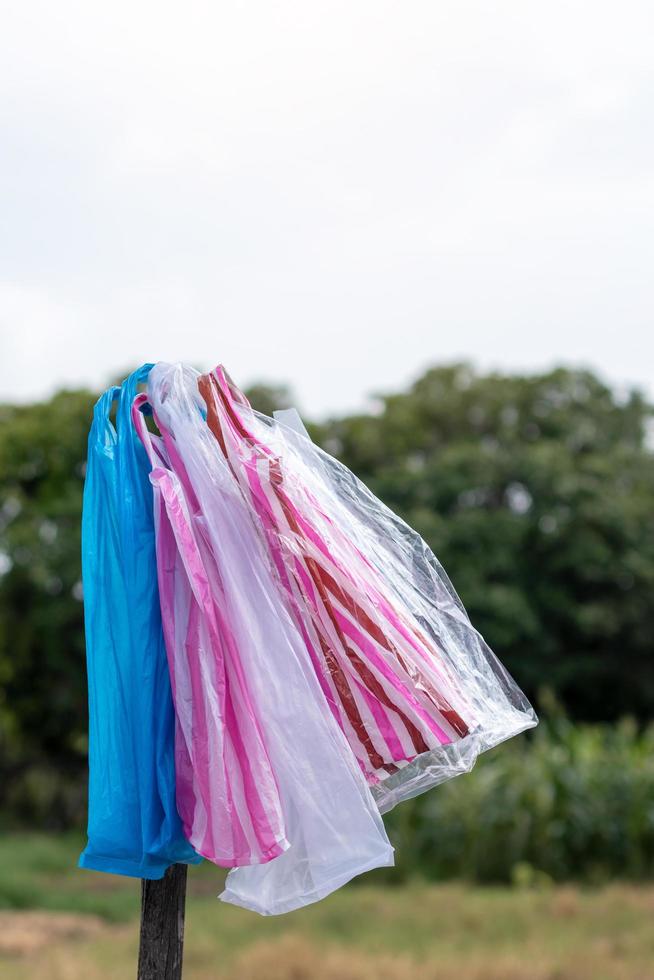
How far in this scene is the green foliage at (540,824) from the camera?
7.09m

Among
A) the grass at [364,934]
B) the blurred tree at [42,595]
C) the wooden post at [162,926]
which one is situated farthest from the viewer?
the blurred tree at [42,595]

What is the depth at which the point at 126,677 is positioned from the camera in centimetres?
149

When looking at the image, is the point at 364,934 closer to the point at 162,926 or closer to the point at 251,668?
the point at 162,926

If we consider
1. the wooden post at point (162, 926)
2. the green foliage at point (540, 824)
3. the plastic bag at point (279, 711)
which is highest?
the green foliage at point (540, 824)

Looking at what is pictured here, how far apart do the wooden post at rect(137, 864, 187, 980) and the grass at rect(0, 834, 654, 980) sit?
132 inches

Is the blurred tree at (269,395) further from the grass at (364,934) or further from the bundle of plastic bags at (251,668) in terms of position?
the bundle of plastic bags at (251,668)

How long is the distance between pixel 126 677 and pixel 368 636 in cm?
34

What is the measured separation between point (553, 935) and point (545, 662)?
608cm

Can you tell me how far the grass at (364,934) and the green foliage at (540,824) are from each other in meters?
0.32

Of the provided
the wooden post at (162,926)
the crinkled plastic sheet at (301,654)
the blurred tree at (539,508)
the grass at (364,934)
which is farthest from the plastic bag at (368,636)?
the blurred tree at (539,508)

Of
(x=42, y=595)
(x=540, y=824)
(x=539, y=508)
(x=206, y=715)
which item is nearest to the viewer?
(x=206, y=715)

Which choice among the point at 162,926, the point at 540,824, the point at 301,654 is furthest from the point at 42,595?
the point at 301,654

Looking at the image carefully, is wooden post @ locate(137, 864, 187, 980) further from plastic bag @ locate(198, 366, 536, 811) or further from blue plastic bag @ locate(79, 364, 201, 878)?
plastic bag @ locate(198, 366, 536, 811)

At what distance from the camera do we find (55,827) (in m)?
10.1
